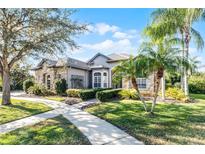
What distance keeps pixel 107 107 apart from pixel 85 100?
1.88 metres

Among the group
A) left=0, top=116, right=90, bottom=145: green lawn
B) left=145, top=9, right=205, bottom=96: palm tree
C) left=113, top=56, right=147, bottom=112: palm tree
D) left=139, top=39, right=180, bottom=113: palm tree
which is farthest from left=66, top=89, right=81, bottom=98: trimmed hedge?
left=139, top=39, right=180, bottom=113: palm tree

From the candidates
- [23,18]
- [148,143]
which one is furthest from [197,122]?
[23,18]

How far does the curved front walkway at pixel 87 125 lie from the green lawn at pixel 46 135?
27cm

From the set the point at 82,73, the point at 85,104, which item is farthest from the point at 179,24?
the point at 82,73

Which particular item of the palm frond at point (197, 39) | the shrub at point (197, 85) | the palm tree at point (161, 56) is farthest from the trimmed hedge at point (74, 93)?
A: the shrub at point (197, 85)

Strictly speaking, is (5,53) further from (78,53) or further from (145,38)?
(145,38)

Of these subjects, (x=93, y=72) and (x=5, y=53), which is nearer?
(x=5, y=53)

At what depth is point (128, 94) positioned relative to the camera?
12180 mm

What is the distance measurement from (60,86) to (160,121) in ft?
24.2

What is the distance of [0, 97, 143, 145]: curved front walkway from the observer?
6078 mm

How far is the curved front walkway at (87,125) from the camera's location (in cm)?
608

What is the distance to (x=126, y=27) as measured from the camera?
8.20m

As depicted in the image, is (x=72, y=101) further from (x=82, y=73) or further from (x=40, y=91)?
(x=82, y=73)

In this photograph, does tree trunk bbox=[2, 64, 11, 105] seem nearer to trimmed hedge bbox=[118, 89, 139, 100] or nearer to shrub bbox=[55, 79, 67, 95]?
shrub bbox=[55, 79, 67, 95]
